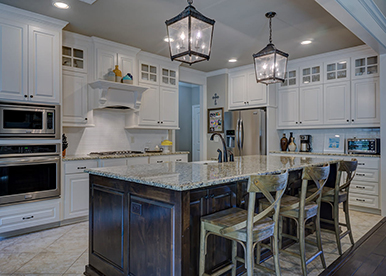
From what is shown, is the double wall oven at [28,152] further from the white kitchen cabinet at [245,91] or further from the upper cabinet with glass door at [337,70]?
the upper cabinet with glass door at [337,70]

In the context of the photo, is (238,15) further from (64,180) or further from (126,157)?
(64,180)

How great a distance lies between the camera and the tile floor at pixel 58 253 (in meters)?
2.38

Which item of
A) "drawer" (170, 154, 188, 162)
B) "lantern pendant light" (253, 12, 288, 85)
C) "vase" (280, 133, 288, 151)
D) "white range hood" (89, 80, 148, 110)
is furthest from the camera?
"vase" (280, 133, 288, 151)

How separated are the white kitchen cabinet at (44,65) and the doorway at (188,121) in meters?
4.53

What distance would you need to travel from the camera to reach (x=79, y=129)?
429 centimetres

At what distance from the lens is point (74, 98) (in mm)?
3941

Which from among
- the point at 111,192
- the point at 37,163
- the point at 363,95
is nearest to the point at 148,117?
the point at 37,163

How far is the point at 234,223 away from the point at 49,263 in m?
1.89

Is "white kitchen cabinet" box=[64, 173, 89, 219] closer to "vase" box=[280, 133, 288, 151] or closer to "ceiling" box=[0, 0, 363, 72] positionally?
"ceiling" box=[0, 0, 363, 72]

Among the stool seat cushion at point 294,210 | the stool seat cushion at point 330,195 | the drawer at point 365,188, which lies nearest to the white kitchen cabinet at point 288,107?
the drawer at point 365,188

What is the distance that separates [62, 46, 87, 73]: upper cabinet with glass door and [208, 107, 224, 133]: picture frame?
3.00 meters

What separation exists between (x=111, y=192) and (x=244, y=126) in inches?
150

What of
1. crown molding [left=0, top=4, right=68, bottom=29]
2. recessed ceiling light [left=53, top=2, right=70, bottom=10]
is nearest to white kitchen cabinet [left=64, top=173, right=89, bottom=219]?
crown molding [left=0, top=4, right=68, bottom=29]

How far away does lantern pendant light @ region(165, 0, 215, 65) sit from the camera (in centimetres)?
208
